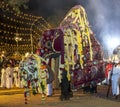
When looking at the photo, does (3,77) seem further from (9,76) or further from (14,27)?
(14,27)

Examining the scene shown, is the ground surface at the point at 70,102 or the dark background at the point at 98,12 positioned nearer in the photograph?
the ground surface at the point at 70,102

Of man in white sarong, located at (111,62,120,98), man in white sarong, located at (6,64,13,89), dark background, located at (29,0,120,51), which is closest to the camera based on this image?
man in white sarong, located at (111,62,120,98)

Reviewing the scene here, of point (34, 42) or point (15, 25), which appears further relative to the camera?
point (34, 42)

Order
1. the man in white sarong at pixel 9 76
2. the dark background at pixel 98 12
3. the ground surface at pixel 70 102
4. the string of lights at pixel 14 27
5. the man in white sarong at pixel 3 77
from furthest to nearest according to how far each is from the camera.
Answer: the dark background at pixel 98 12
the string of lights at pixel 14 27
the man in white sarong at pixel 3 77
the man in white sarong at pixel 9 76
the ground surface at pixel 70 102

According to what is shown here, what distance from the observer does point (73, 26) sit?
18.4m

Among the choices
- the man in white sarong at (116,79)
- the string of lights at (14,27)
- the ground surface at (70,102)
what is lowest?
the ground surface at (70,102)

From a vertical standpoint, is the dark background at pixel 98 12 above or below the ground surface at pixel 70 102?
above

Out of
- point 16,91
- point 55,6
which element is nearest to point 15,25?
point 55,6

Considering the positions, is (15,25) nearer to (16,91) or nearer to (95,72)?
(16,91)

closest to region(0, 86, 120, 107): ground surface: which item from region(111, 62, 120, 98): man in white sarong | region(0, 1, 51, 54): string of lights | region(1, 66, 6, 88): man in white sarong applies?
region(111, 62, 120, 98): man in white sarong

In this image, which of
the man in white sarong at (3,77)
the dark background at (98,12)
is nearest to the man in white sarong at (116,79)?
the man in white sarong at (3,77)

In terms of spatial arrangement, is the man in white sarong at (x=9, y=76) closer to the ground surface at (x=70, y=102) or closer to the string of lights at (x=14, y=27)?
the string of lights at (x=14, y=27)

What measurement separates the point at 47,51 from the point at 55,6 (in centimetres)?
3213

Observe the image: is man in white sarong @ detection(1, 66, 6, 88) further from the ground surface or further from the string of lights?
the ground surface
